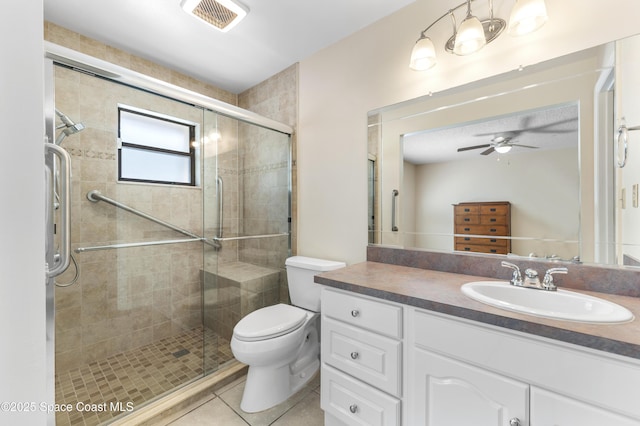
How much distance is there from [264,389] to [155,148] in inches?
69.4

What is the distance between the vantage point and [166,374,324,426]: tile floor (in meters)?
1.47

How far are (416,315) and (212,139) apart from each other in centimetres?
173

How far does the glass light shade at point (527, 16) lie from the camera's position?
1.13 metres

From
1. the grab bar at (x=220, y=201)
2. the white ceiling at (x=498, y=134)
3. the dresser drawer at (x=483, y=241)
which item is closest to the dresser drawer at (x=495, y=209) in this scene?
the dresser drawer at (x=483, y=241)

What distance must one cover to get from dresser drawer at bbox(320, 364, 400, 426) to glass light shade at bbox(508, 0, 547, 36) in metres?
1.70

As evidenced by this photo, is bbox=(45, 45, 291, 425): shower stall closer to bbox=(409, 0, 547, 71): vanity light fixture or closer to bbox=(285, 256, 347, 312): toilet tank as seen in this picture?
bbox=(285, 256, 347, 312): toilet tank

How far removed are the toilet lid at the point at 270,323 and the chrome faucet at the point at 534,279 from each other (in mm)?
1159

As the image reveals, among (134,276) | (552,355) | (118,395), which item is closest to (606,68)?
(552,355)

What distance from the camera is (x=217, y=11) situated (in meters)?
1.60

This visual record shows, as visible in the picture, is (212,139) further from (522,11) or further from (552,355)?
(552,355)

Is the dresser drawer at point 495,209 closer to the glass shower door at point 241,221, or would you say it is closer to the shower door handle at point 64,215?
the glass shower door at point 241,221

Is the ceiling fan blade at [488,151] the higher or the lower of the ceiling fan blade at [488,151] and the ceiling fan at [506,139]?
the lower

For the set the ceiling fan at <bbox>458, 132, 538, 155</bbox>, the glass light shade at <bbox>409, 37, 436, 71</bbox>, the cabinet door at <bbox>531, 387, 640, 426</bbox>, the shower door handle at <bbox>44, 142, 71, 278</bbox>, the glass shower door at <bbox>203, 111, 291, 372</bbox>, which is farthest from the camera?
the glass shower door at <bbox>203, 111, 291, 372</bbox>

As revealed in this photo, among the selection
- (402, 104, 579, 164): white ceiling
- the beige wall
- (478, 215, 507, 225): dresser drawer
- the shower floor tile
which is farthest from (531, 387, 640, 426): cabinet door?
the shower floor tile
